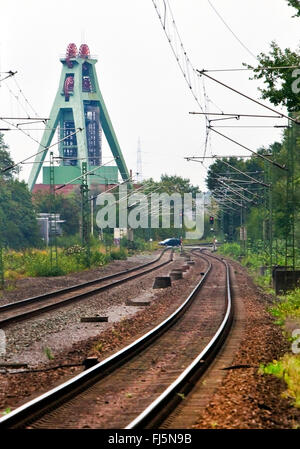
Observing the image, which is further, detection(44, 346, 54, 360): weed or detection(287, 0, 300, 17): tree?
detection(287, 0, 300, 17): tree

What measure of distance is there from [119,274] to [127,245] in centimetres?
4170

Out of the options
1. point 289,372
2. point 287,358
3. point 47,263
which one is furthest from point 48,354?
point 47,263

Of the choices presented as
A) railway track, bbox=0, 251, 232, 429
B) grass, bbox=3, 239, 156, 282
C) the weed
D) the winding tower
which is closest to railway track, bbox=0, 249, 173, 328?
grass, bbox=3, 239, 156, 282

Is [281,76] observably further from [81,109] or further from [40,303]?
[81,109]

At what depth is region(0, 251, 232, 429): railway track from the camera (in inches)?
383

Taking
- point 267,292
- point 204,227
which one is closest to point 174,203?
point 204,227

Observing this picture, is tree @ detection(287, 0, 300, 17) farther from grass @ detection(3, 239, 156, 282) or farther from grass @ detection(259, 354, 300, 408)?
grass @ detection(3, 239, 156, 282)

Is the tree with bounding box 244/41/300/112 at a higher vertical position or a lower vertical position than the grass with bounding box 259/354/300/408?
higher

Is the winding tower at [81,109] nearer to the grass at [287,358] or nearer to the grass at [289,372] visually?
the grass at [287,358]

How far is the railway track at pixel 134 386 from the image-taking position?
9734mm

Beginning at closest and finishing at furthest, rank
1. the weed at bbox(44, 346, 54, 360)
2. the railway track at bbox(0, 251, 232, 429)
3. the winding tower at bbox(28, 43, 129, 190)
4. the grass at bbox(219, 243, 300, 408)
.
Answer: the railway track at bbox(0, 251, 232, 429) < the grass at bbox(219, 243, 300, 408) < the weed at bbox(44, 346, 54, 360) < the winding tower at bbox(28, 43, 129, 190)

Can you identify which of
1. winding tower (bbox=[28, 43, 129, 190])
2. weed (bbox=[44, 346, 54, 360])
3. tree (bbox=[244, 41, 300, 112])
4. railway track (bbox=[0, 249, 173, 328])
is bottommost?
railway track (bbox=[0, 249, 173, 328])

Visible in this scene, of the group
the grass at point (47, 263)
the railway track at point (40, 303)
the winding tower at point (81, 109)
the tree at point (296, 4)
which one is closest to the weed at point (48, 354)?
the railway track at point (40, 303)

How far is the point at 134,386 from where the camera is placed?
1233cm
